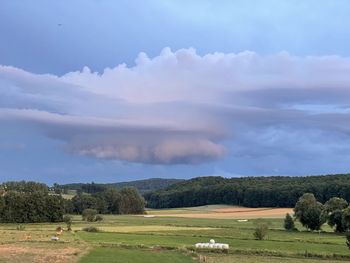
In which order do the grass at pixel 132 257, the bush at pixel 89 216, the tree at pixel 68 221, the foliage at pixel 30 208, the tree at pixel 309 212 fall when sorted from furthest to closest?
the foliage at pixel 30 208, the bush at pixel 89 216, the tree at pixel 309 212, the tree at pixel 68 221, the grass at pixel 132 257

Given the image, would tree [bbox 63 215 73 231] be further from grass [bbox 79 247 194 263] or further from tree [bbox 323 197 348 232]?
grass [bbox 79 247 194 263]

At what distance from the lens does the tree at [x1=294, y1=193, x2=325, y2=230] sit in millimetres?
115562

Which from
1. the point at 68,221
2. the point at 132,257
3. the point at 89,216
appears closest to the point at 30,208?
the point at 89,216

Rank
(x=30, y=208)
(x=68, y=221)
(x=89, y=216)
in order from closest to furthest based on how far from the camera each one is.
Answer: (x=68, y=221) → (x=89, y=216) → (x=30, y=208)

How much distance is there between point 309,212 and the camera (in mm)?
115812

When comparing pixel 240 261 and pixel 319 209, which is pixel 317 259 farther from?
pixel 319 209

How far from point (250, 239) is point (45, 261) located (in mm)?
45904

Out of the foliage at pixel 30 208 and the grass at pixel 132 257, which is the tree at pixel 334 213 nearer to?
the grass at pixel 132 257

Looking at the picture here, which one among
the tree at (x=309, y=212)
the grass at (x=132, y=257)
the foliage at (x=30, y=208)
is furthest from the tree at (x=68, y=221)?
the grass at (x=132, y=257)

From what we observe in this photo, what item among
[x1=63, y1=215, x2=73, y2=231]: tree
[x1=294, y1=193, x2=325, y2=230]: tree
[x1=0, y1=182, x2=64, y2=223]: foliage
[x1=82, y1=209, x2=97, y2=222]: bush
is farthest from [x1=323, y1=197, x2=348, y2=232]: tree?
[x1=0, y1=182, x2=64, y2=223]: foliage

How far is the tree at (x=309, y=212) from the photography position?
4550 inches

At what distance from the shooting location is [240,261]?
56.5 m

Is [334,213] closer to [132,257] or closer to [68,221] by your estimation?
[68,221]

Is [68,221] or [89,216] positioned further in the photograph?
[89,216]
